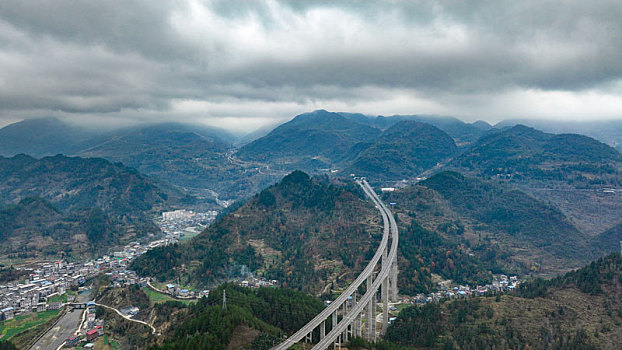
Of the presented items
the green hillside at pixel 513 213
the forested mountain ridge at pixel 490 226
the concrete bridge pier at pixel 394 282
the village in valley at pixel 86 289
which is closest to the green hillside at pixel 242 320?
the village in valley at pixel 86 289

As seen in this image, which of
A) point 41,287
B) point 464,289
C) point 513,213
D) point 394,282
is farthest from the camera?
point 513,213

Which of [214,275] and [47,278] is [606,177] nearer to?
[214,275]

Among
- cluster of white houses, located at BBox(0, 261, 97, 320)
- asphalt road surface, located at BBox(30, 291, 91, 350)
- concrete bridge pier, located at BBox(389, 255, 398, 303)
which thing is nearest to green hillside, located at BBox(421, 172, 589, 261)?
concrete bridge pier, located at BBox(389, 255, 398, 303)

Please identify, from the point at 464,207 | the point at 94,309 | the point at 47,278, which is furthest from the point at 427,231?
the point at 47,278

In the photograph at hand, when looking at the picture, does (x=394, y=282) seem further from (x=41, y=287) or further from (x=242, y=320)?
(x=41, y=287)

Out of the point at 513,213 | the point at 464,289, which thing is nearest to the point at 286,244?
the point at 464,289

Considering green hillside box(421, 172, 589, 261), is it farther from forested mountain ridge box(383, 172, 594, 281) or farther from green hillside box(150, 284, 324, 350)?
green hillside box(150, 284, 324, 350)
